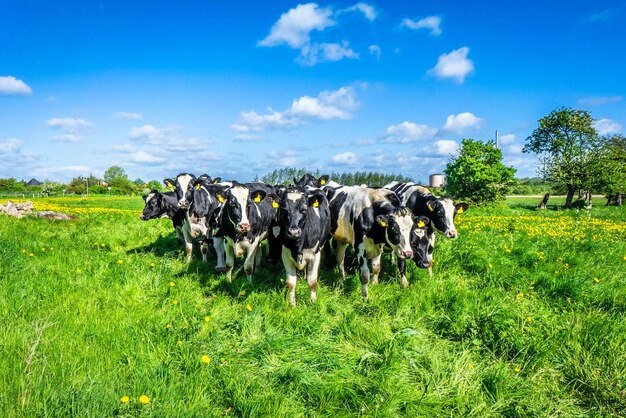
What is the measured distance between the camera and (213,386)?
353cm

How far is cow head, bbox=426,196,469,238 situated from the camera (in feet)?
24.9

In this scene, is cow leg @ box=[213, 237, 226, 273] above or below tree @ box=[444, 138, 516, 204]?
below

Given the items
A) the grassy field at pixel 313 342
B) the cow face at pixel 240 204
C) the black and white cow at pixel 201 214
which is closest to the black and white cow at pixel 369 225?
the grassy field at pixel 313 342

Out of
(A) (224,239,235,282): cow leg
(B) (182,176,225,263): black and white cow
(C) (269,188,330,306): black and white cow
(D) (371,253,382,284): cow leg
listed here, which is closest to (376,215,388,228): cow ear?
(D) (371,253,382,284): cow leg

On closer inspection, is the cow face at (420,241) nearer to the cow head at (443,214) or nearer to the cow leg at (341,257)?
the cow head at (443,214)

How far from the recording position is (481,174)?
29016 mm

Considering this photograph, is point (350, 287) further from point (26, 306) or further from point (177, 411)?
point (26, 306)

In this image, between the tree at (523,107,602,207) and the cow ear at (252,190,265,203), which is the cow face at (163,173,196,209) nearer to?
the cow ear at (252,190,265,203)

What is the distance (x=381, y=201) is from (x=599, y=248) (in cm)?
610

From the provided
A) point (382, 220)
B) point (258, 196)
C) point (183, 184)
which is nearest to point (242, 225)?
point (258, 196)

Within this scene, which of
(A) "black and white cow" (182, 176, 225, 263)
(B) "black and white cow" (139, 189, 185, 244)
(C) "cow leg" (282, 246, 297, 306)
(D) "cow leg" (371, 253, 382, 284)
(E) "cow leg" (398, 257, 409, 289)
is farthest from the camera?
(B) "black and white cow" (139, 189, 185, 244)

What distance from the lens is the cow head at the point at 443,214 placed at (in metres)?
7.58

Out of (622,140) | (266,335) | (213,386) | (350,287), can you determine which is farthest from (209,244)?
(622,140)

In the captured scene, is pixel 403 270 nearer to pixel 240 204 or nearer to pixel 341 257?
pixel 341 257
